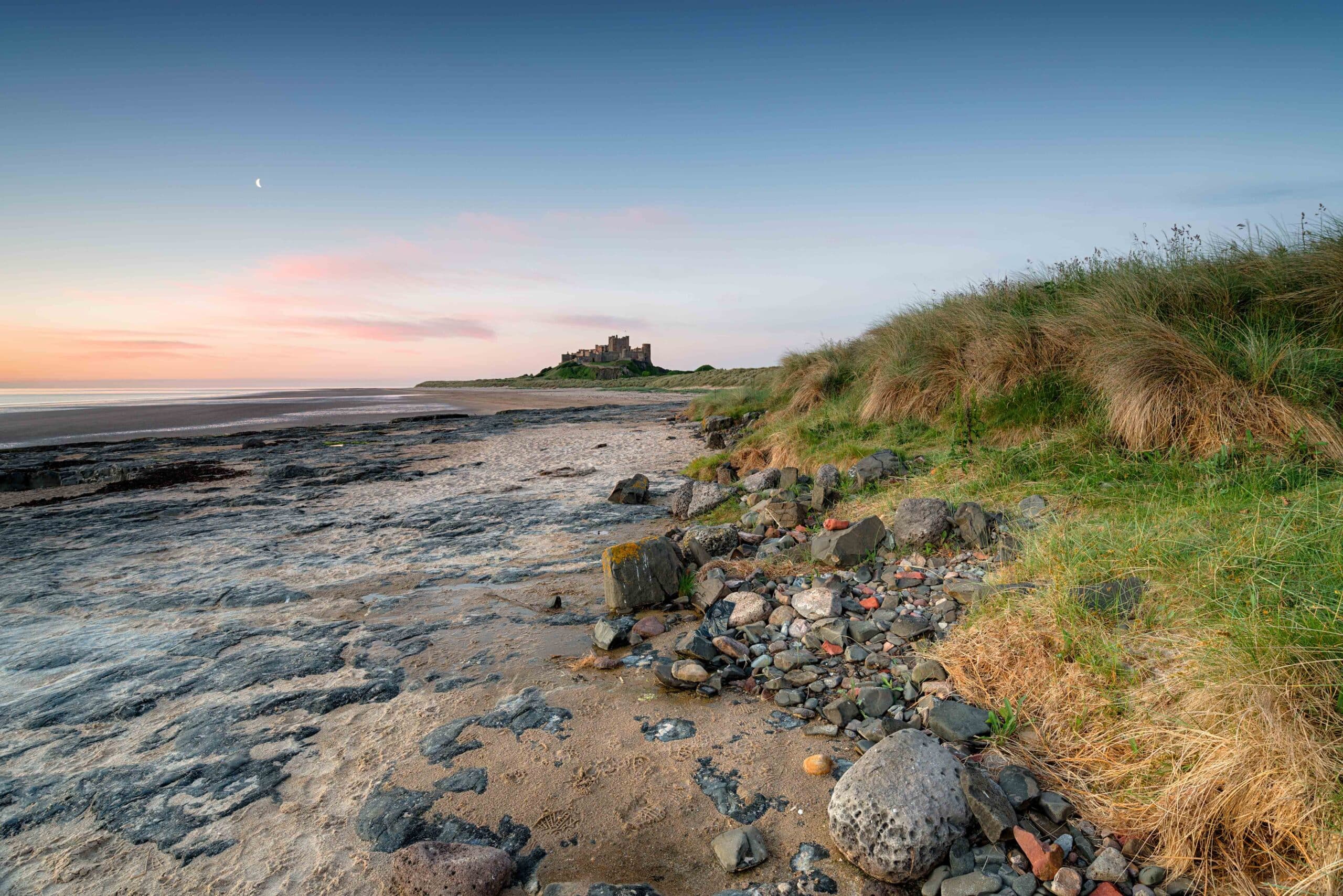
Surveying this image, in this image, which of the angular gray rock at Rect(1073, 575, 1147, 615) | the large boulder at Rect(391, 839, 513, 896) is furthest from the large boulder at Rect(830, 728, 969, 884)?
the large boulder at Rect(391, 839, 513, 896)

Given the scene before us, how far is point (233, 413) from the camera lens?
3012 centimetres

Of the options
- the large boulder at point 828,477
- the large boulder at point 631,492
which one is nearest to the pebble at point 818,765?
the large boulder at point 828,477

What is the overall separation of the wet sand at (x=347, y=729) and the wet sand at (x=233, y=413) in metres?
17.9

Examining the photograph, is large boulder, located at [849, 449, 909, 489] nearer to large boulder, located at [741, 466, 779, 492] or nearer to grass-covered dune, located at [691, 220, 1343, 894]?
grass-covered dune, located at [691, 220, 1343, 894]

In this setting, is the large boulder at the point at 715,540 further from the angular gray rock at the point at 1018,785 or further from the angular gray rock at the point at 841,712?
the angular gray rock at the point at 1018,785

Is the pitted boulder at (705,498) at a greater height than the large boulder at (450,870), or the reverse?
the pitted boulder at (705,498)

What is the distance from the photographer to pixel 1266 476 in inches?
187

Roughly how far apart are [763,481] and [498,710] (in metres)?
5.53

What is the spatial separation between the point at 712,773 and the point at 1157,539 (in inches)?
115

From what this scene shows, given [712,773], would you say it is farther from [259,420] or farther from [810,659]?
[259,420]

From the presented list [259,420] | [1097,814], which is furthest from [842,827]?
[259,420]

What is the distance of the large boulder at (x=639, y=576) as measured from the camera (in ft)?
17.4

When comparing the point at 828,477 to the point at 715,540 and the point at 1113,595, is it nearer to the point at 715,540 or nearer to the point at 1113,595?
the point at 715,540

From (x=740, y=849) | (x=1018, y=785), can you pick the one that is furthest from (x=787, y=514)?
(x=740, y=849)
